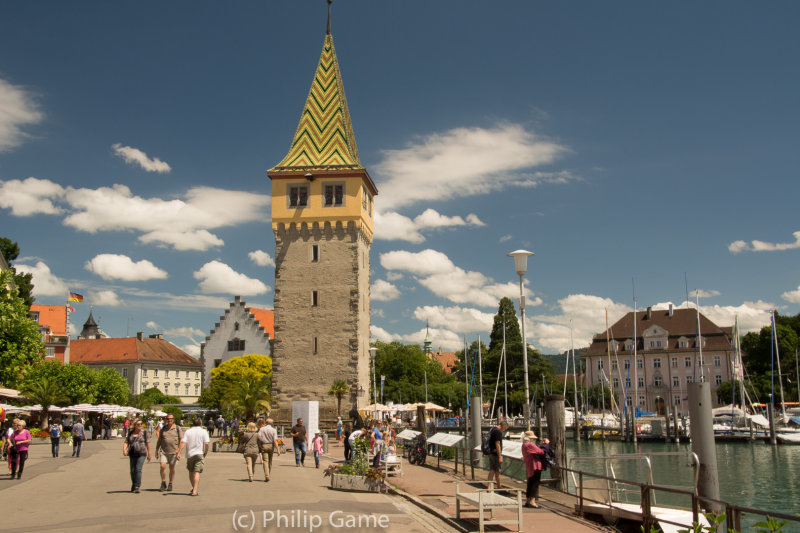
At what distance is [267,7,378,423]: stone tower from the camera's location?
148 feet

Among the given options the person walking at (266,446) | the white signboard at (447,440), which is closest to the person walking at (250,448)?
the person walking at (266,446)

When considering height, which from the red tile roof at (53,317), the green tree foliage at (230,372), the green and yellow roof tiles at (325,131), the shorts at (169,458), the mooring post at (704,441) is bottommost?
the shorts at (169,458)

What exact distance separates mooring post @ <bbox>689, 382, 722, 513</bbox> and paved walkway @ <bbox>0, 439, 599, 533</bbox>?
2188mm

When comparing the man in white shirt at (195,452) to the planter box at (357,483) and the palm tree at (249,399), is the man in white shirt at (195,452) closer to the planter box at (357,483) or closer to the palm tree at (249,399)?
the planter box at (357,483)

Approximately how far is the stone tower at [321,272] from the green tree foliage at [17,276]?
60.9 ft

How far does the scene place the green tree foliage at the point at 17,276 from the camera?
169ft

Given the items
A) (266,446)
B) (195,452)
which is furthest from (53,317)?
(195,452)

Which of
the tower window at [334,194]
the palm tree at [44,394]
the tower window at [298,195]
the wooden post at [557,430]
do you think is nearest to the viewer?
the wooden post at [557,430]

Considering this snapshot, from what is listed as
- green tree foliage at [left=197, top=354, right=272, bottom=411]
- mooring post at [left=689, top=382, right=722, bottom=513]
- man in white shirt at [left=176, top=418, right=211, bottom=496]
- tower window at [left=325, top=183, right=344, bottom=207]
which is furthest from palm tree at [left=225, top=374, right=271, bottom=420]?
mooring post at [left=689, top=382, right=722, bottom=513]

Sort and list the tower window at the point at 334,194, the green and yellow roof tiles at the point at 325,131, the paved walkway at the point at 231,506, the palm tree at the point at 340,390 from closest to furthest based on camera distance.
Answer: the paved walkway at the point at 231,506, the palm tree at the point at 340,390, the tower window at the point at 334,194, the green and yellow roof tiles at the point at 325,131

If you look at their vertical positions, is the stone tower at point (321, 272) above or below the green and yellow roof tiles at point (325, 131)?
below

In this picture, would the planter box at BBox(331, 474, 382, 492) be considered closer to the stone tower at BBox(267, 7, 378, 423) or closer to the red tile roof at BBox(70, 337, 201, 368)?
the stone tower at BBox(267, 7, 378, 423)

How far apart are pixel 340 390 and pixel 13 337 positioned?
1893 centimetres

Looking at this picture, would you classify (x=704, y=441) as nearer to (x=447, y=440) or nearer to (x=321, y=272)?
(x=447, y=440)
